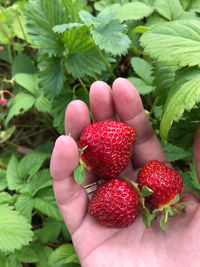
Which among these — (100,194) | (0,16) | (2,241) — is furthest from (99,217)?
(0,16)

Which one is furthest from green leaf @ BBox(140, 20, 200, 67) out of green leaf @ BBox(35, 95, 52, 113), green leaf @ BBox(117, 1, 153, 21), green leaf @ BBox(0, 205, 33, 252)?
green leaf @ BBox(0, 205, 33, 252)

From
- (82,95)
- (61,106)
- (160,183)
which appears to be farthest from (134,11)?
(160,183)

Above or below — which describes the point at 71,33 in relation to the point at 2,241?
above

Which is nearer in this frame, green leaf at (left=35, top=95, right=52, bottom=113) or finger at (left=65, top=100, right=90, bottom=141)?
finger at (left=65, top=100, right=90, bottom=141)

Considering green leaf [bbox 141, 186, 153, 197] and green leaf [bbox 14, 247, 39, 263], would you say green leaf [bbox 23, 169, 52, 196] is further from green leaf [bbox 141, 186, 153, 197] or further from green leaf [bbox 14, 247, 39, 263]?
green leaf [bbox 141, 186, 153, 197]

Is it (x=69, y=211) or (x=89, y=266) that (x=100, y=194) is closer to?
(x=69, y=211)

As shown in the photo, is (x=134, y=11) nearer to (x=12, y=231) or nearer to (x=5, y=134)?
(x=5, y=134)
